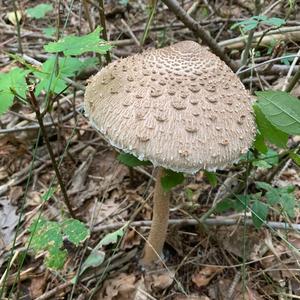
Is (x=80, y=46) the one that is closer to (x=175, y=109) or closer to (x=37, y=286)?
(x=175, y=109)

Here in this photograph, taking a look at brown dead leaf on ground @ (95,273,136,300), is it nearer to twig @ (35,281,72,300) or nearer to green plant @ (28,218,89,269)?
twig @ (35,281,72,300)

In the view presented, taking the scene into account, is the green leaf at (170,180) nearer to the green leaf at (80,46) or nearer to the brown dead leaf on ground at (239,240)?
the green leaf at (80,46)

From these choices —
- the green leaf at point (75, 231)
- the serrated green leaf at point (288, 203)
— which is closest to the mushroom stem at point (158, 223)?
the green leaf at point (75, 231)

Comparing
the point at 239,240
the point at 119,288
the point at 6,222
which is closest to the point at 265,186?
the point at 239,240

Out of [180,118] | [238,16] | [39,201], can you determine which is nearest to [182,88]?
[180,118]

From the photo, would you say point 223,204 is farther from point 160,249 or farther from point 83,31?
point 83,31

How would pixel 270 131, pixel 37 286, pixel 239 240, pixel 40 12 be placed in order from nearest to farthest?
1. pixel 270 131
2. pixel 37 286
3. pixel 239 240
4. pixel 40 12
